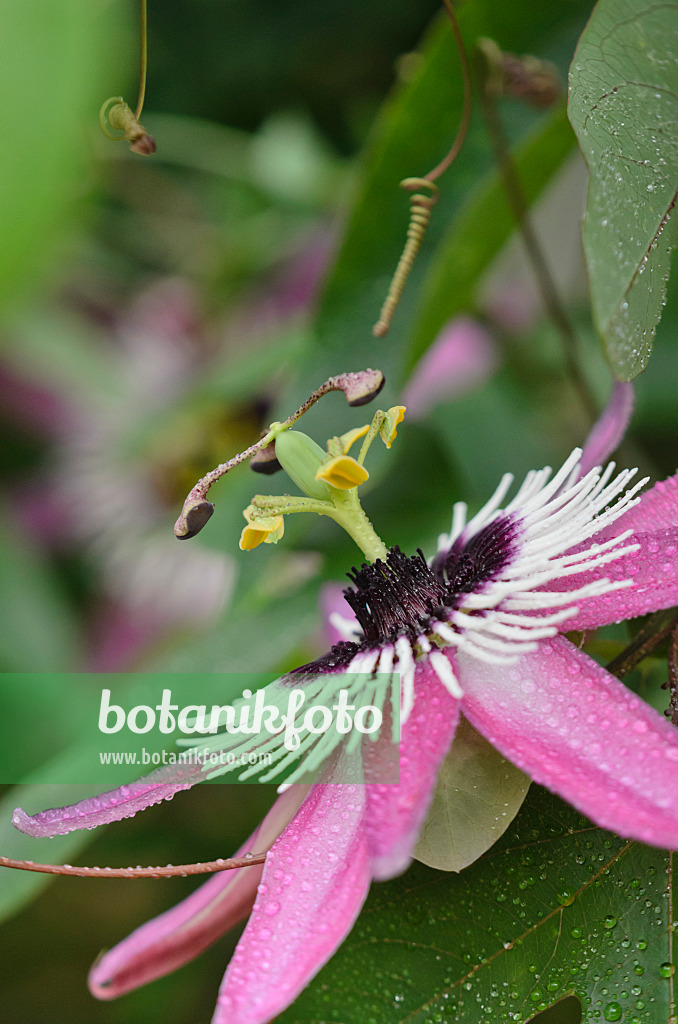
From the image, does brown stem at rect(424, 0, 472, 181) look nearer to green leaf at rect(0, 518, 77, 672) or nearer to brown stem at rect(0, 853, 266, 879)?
brown stem at rect(0, 853, 266, 879)

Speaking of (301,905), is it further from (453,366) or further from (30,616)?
(30,616)

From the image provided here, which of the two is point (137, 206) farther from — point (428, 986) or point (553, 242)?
point (428, 986)

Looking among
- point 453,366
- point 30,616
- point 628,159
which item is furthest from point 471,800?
point 30,616

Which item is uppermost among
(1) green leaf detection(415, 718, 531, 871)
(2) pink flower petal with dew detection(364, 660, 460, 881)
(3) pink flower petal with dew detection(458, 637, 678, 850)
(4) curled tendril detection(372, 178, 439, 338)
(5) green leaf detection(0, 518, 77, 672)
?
(4) curled tendril detection(372, 178, 439, 338)

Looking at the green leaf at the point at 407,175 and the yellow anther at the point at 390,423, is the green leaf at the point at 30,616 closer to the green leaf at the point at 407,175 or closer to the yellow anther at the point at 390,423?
the green leaf at the point at 407,175

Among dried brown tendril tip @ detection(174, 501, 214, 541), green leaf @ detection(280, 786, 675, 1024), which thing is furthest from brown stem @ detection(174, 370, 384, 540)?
green leaf @ detection(280, 786, 675, 1024)

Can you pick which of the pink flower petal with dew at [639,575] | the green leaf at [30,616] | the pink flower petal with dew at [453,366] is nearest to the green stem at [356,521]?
the pink flower petal with dew at [639,575]

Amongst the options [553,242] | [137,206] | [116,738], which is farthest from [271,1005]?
[137,206]
